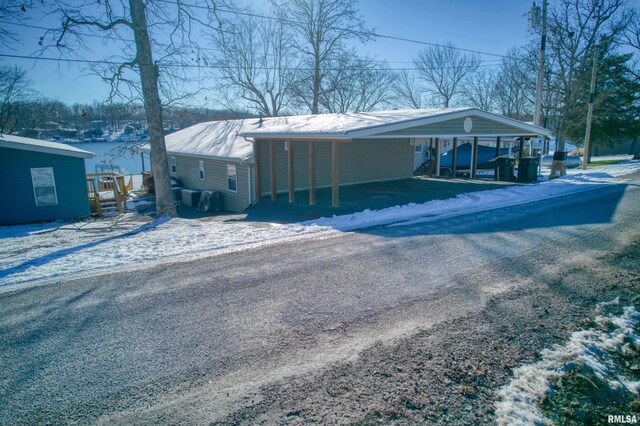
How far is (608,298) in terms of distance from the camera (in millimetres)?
4816

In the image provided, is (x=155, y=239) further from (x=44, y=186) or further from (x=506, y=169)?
(x=506, y=169)

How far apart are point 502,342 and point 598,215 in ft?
26.1

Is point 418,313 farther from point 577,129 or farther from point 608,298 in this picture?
point 577,129

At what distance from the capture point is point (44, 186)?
14086 mm

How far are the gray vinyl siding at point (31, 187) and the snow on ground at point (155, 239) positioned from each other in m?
2.51

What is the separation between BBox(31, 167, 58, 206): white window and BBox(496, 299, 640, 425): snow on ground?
52.9ft

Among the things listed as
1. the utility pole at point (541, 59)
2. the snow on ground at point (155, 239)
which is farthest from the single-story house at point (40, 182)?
the utility pole at point (541, 59)

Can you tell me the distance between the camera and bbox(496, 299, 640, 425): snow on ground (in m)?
2.90

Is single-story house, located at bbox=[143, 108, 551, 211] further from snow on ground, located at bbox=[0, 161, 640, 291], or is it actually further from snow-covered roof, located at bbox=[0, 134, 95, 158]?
snow-covered roof, located at bbox=[0, 134, 95, 158]

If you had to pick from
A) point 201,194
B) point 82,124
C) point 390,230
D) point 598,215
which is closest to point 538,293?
point 390,230

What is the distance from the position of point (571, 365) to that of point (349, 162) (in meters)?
14.0

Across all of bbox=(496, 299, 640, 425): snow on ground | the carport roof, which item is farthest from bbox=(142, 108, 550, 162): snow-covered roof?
bbox=(496, 299, 640, 425): snow on ground

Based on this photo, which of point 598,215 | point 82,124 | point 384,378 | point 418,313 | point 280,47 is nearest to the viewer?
point 384,378

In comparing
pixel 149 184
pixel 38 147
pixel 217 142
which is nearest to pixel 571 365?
pixel 38 147
